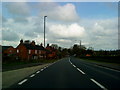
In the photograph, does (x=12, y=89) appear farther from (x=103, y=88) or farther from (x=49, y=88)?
(x=103, y=88)

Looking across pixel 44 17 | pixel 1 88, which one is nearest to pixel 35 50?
pixel 44 17

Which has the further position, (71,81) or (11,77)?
(11,77)

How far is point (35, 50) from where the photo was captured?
113 m

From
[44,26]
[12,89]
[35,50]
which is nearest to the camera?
[12,89]

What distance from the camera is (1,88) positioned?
9.55m

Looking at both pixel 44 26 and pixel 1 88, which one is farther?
pixel 44 26

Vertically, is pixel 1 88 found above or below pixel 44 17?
below

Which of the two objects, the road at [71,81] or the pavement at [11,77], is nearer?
the road at [71,81]

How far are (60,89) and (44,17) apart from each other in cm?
4109

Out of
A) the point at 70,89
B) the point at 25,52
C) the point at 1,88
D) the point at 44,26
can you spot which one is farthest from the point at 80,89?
the point at 25,52

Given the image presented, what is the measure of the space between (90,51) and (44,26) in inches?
4055

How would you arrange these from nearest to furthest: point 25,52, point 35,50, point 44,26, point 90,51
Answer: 1. point 44,26
2. point 25,52
3. point 35,50
4. point 90,51

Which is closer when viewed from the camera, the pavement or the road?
the road

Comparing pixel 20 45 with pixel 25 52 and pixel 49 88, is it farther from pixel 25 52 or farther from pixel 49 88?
pixel 49 88
